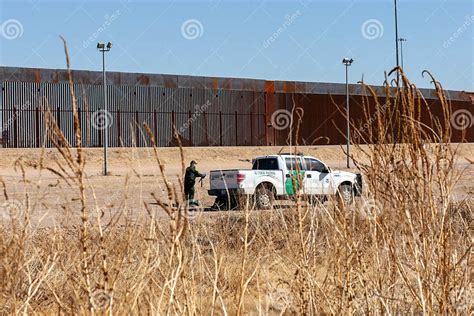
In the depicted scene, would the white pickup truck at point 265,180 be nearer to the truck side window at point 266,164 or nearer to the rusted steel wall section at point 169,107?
the truck side window at point 266,164

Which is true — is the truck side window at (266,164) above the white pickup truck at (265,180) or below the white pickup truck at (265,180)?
above

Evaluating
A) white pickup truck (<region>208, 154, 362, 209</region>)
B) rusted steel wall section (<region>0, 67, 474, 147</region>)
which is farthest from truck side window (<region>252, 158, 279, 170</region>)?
rusted steel wall section (<region>0, 67, 474, 147</region>)

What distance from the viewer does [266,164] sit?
955 inches

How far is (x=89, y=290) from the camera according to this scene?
3.23 metres

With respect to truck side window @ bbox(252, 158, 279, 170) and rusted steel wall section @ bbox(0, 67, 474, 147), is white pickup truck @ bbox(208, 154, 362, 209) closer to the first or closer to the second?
truck side window @ bbox(252, 158, 279, 170)

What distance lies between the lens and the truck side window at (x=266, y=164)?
24.1 meters

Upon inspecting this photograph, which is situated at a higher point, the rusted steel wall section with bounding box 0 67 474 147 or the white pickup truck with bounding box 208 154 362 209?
the rusted steel wall section with bounding box 0 67 474 147

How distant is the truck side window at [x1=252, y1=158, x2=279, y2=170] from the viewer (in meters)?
24.1

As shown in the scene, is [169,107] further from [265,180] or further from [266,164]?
[265,180]

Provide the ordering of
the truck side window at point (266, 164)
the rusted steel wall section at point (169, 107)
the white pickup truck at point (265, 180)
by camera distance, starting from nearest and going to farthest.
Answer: the white pickup truck at point (265, 180), the truck side window at point (266, 164), the rusted steel wall section at point (169, 107)

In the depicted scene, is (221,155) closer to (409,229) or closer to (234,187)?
(234,187)

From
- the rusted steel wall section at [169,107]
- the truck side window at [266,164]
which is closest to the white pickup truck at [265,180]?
the truck side window at [266,164]

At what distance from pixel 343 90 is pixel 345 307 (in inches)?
1848

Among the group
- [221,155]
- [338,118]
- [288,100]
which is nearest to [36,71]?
[221,155]
